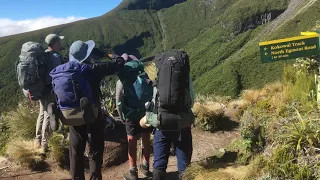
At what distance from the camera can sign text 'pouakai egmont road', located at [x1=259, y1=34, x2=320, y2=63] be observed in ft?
13.0

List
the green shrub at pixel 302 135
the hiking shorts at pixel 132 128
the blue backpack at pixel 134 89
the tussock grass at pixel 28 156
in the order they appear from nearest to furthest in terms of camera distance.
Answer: the green shrub at pixel 302 135 < the blue backpack at pixel 134 89 < the hiking shorts at pixel 132 128 < the tussock grass at pixel 28 156

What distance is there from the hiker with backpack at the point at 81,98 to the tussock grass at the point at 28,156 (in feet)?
5.08

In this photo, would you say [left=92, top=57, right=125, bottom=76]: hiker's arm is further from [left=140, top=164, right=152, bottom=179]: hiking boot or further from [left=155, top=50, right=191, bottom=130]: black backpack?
[left=140, top=164, right=152, bottom=179]: hiking boot

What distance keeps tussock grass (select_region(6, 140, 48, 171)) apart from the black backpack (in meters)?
2.87

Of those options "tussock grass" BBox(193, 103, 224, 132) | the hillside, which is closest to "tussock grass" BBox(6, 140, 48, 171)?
"tussock grass" BBox(193, 103, 224, 132)

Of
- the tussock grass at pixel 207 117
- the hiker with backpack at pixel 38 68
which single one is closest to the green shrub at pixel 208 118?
the tussock grass at pixel 207 117

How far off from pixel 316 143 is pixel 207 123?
332cm

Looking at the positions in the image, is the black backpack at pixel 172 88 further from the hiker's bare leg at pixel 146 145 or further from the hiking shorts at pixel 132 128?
the hiker's bare leg at pixel 146 145

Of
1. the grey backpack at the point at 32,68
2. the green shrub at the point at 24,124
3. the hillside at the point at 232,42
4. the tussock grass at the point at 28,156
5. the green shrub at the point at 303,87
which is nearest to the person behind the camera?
the green shrub at the point at 303,87

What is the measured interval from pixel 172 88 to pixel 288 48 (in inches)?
66.9

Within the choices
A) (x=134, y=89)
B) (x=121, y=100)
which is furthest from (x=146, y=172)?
(x=134, y=89)

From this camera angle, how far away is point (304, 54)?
13.1ft

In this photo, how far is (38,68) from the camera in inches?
187

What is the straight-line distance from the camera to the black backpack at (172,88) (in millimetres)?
3141
